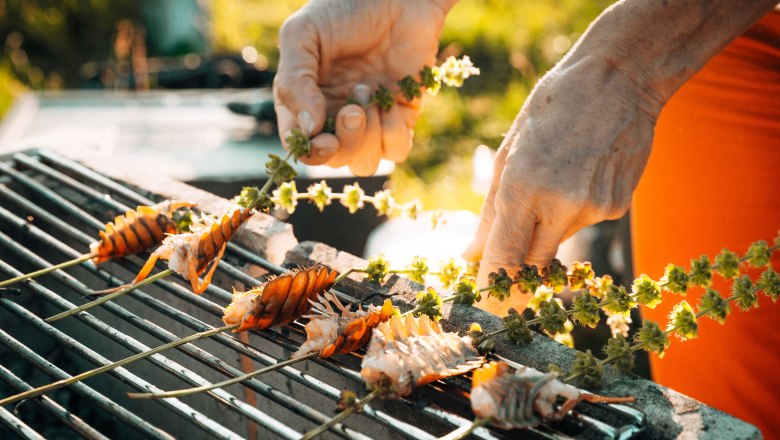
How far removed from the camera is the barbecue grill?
1523 mm

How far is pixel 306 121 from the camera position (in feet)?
7.45

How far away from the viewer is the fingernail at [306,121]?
7.43ft

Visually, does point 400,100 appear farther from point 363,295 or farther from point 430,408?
point 430,408

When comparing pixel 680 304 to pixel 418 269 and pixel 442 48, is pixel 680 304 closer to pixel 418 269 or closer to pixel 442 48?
pixel 418 269

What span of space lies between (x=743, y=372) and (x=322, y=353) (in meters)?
1.47

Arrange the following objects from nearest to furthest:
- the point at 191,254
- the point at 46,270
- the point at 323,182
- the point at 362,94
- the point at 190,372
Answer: the point at 190,372 → the point at 191,254 → the point at 46,270 → the point at 323,182 → the point at 362,94

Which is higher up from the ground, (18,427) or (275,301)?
(275,301)

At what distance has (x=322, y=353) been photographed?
5.14 ft

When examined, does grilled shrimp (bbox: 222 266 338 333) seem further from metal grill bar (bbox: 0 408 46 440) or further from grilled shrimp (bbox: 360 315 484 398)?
metal grill bar (bbox: 0 408 46 440)

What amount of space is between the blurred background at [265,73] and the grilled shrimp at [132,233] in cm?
153

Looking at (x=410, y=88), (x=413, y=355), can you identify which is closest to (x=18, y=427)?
(x=413, y=355)

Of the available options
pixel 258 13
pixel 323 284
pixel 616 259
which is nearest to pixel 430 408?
pixel 323 284

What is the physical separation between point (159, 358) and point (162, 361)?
0.6 inches

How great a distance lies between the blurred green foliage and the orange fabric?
3577 millimetres
